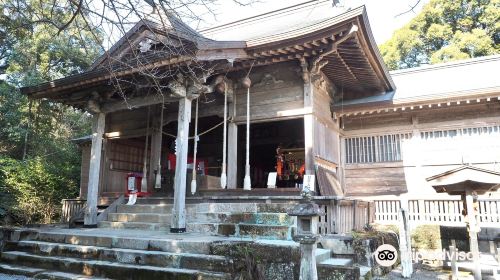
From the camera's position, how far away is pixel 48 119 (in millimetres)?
20109

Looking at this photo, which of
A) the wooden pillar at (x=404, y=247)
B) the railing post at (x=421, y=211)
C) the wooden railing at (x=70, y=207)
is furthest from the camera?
the wooden railing at (x=70, y=207)

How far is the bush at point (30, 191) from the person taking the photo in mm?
12312

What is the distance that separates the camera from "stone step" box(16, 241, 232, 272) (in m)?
5.06

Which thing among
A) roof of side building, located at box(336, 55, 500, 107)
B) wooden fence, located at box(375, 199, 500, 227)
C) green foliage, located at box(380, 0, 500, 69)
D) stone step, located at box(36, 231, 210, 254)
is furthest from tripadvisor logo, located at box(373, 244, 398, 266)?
green foliage, located at box(380, 0, 500, 69)

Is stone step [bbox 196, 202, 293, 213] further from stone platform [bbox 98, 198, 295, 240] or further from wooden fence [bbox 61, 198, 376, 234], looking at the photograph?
wooden fence [bbox 61, 198, 376, 234]

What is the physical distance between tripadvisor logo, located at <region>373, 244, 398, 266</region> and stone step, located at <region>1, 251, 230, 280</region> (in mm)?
3114

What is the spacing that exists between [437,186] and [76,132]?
2367cm

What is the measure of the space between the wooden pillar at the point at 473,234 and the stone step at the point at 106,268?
4472 millimetres

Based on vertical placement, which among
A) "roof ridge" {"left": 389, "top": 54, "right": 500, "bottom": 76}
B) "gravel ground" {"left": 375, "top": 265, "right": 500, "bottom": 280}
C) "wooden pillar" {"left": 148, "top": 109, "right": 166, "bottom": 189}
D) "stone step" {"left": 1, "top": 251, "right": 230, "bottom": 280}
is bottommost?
"gravel ground" {"left": 375, "top": 265, "right": 500, "bottom": 280}

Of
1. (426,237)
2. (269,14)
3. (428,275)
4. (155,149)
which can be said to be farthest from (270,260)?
(269,14)

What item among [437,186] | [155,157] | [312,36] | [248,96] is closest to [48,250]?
[155,157]

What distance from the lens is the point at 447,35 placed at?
24.1 meters

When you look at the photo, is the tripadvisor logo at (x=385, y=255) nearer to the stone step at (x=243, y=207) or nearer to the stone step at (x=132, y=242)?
the stone step at (x=243, y=207)

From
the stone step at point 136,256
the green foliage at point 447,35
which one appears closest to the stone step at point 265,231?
the stone step at point 136,256
